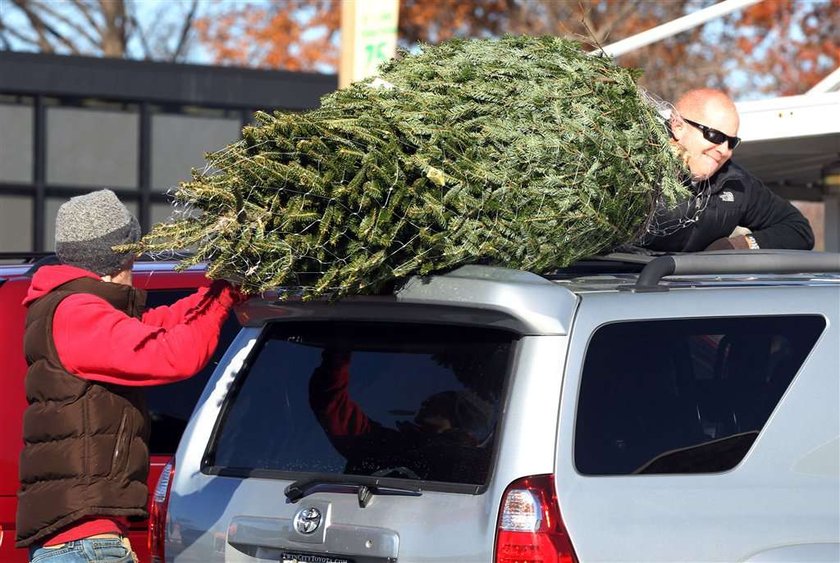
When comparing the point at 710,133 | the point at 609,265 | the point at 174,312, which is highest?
the point at 710,133

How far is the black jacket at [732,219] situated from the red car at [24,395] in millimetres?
1731

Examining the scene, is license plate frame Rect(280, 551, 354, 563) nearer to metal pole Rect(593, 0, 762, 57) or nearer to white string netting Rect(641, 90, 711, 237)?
white string netting Rect(641, 90, 711, 237)

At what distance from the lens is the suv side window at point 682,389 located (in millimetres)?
3373

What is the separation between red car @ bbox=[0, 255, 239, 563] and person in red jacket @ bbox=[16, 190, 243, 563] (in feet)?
2.58

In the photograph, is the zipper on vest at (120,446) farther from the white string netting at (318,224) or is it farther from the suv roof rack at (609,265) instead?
the suv roof rack at (609,265)

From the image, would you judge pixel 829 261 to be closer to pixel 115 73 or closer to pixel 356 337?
pixel 356 337

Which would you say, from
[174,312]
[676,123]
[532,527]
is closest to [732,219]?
[676,123]

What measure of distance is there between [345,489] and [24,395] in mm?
1976

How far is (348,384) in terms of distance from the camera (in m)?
3.82

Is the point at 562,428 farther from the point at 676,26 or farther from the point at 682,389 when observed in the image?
the point at 676,26

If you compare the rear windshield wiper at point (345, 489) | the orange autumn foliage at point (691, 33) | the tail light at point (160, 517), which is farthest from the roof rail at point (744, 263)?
the orange autumn foliage at point (691, 33)

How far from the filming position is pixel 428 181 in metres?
3.41

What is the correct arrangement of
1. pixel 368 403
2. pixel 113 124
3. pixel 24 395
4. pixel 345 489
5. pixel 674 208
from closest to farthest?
pixel 345 489, pixel 368 403, pixel 674 208, pixel 24 395, pixel 113 124

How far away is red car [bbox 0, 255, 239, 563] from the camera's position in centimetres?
491
